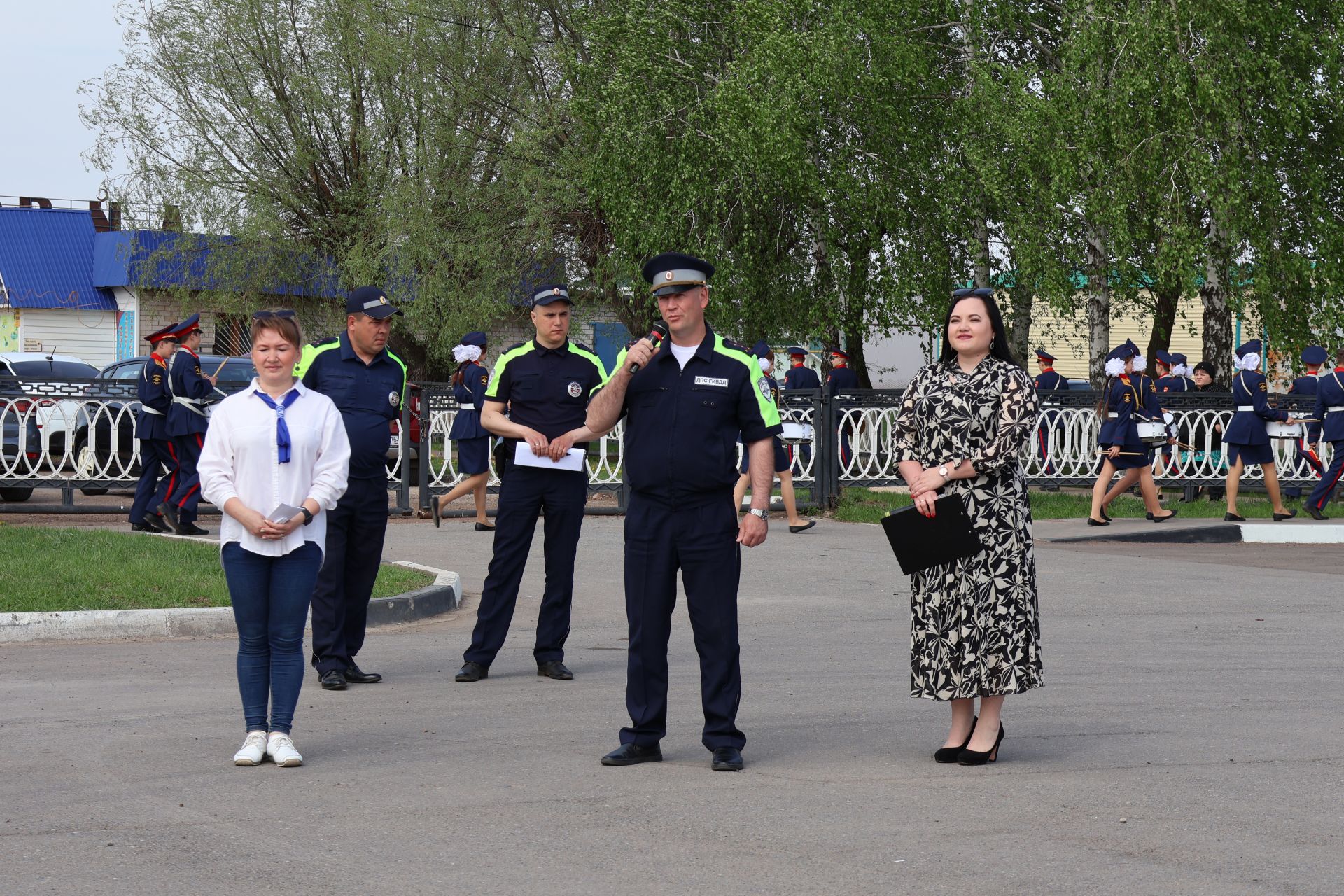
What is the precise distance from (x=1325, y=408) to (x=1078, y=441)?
11.6ft

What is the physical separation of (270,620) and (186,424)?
930 centimetres

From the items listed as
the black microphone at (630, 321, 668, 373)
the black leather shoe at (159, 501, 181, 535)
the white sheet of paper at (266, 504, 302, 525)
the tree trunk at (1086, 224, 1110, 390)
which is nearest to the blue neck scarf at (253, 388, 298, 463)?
the white sheet of paper at (266, 504, 302, 525)

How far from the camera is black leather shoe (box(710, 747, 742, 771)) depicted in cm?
619

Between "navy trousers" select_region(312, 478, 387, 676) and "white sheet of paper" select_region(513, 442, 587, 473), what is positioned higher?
"white sheet of paper" select_region(513, 442, 587, 473)

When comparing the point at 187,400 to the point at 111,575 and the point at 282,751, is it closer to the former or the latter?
the point at 111,575

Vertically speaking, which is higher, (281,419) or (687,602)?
(281,419)

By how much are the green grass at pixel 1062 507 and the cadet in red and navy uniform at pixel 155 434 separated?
771cm

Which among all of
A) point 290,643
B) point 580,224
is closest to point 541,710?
point 290,643

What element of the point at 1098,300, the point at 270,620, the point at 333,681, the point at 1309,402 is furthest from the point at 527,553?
the point at 1098,300

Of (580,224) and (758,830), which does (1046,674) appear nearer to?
(758,830)

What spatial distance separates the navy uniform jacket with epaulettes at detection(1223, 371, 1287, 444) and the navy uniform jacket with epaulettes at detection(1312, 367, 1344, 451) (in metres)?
0.49

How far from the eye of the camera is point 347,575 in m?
8.32

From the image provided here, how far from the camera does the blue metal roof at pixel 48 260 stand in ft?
137

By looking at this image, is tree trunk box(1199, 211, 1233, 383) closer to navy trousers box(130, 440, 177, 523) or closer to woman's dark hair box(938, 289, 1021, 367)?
navy trousers box(130, 440, 177, 523)
